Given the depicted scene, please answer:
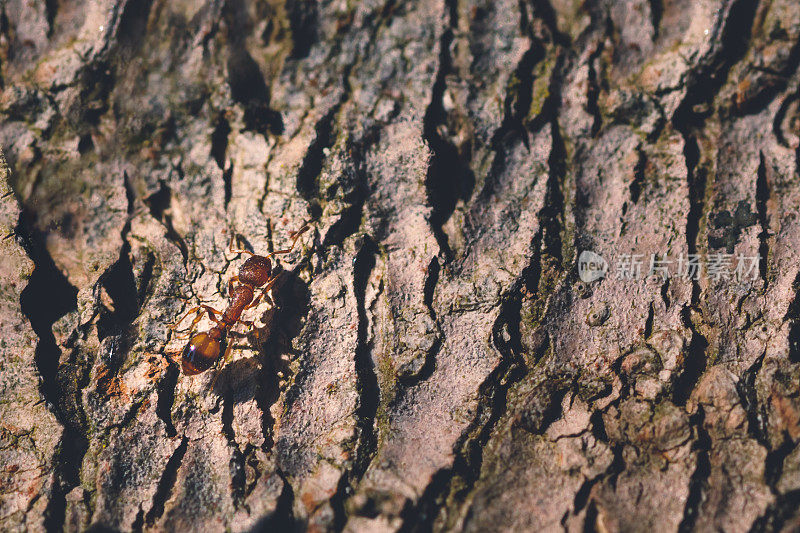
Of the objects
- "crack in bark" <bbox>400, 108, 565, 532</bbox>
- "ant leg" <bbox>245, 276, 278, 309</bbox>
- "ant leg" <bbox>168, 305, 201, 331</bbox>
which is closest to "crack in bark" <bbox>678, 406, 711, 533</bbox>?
"crack in bark" <bbox>400, 108, 565, 532</bbox>

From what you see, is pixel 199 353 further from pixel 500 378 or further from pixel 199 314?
pixel 500 378

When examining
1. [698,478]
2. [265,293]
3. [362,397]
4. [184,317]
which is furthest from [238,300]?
[698,478]

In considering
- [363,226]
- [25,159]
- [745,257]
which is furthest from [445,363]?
[25,159]

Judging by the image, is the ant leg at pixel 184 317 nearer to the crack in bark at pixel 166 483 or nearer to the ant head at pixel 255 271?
the ant head at pixel 255 271

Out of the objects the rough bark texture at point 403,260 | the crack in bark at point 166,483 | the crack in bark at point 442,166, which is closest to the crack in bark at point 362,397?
the rough bark texture at point 403,260

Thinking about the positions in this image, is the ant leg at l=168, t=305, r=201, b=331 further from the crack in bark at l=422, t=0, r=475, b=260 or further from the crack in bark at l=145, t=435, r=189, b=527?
the crack in bark at l=422, t=0, r=475, b=260
